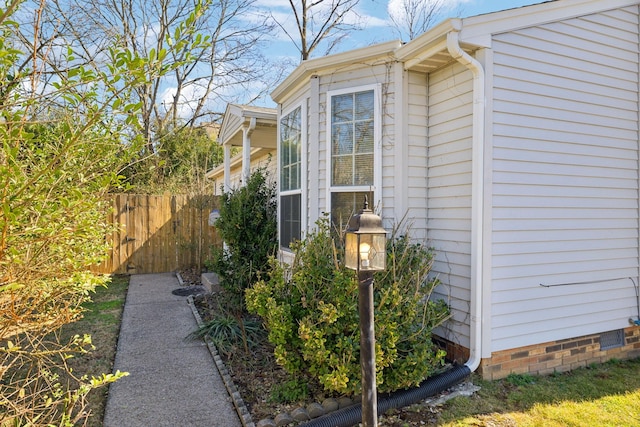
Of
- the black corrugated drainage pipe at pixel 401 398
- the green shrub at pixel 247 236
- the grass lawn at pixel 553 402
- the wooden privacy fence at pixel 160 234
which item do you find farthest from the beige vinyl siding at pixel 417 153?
the wooden privacy fence at pixel 160 234

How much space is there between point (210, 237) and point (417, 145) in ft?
22.6

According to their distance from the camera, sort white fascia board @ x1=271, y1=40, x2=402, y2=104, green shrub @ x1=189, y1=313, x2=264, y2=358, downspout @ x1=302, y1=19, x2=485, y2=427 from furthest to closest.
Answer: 1. green shrub @ x1=189, y1=313, x2=264, y2=358
2. white fascia board @ x1=271, y1=40, x2=402, y2=104
3. downspout @ x1=302, y1=19, x2=485, y2=427

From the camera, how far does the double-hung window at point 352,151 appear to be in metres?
4.50

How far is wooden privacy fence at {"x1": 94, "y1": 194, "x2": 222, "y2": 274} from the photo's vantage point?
30.1 feet

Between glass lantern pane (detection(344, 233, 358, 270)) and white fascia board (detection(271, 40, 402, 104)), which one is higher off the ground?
white fascia board (detection(271, 40, 402, 104))

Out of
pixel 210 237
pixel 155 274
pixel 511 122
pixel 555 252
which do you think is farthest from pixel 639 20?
pixel 155 274

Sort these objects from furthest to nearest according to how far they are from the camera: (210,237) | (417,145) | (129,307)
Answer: (210,237) < (129,307) < (417,145)

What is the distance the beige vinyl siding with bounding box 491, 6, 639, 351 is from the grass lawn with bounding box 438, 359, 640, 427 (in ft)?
1.31

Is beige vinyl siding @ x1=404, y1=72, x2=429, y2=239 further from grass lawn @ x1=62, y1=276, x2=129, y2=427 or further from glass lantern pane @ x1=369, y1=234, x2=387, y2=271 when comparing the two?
grass lawn @ x1=62, y1=276, x2=129, y2=427

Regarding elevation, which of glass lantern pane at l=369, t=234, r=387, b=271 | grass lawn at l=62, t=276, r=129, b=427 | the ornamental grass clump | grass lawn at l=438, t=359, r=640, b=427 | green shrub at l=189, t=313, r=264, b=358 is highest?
glass lantern pane at l=369, t=234, r=387, b=271

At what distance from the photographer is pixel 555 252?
414 centimetres

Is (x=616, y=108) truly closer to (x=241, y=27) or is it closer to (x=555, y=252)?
(x=555, y=252)

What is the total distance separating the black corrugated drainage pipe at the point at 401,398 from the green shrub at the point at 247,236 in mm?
3290

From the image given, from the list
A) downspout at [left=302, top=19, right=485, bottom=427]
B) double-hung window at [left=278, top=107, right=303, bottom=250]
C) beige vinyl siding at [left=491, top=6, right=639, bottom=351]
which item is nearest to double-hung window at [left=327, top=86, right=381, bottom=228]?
double-hung window at [left=278, top=107, right=303, bottom=250]
